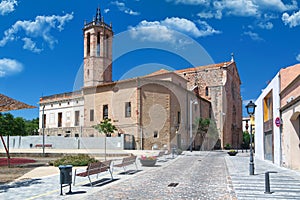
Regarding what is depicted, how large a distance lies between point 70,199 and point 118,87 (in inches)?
1432

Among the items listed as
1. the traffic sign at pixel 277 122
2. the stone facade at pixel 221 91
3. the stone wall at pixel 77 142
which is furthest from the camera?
the stone facade at pixel 221 91

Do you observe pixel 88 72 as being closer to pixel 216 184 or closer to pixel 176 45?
pixel 176 45

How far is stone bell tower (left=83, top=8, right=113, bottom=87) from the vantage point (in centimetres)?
5431

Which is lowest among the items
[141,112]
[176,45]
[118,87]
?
Answer: [141,112]

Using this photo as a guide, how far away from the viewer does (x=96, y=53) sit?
5447 centimetres

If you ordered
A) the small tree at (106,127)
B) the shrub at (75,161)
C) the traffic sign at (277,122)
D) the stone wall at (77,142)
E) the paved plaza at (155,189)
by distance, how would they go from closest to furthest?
the paved plaza at (155,189) < the shrub at (75,161) < the traffic sign at (277,122) < the stone wall at (77,142) < the small tree at (106,127)

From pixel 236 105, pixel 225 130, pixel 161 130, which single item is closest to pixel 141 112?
pixel 161 130

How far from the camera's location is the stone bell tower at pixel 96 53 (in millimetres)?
54312

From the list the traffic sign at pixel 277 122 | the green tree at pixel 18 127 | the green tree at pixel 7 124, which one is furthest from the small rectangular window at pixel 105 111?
the traffic sign at pixel 277 122

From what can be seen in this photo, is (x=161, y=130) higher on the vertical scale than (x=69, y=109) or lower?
lower

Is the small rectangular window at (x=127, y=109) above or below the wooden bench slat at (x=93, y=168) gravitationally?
above

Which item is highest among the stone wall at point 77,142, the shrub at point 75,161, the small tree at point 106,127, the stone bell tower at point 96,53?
the stone bell tower at point 96,53

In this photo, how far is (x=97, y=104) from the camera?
4703 cm

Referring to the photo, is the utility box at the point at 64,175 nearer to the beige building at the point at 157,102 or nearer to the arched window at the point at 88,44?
the beige building at the point at 157,102
